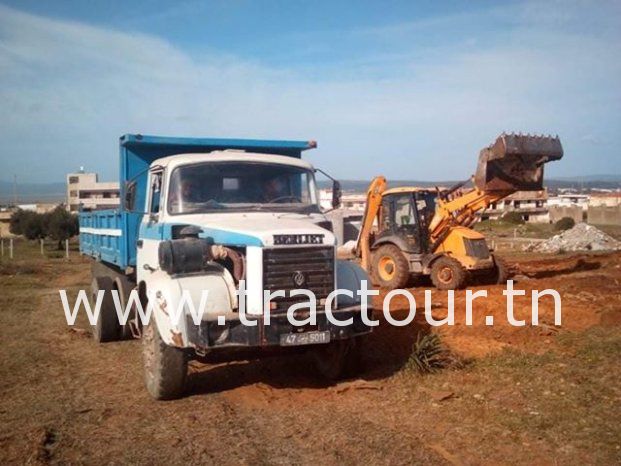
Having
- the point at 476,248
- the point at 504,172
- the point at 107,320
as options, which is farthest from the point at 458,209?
the point at 107,320

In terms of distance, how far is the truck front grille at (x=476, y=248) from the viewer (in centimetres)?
1373

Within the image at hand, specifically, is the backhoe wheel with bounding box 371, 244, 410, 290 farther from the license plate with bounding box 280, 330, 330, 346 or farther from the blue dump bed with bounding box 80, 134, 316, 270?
the license plate with bounding box 280, 330, 330, 346

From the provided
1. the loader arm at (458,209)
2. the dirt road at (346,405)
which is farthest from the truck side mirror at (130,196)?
the loader arm at (458,209)

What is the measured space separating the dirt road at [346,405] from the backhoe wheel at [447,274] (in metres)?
3.37

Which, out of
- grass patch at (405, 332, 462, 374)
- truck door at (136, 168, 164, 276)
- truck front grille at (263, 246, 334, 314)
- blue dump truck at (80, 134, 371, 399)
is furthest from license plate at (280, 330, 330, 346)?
truck door at (136, 168, 164, 276)

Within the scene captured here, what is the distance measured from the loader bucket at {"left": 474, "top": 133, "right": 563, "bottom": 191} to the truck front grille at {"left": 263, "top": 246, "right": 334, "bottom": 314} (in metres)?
7.38

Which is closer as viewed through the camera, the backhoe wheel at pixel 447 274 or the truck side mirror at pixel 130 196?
the truck side mirror at pixel 130 196

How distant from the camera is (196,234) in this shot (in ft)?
22.1

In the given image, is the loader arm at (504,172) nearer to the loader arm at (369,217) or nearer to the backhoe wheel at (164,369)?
the loader arm at (369,217)

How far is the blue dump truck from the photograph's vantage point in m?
6.17

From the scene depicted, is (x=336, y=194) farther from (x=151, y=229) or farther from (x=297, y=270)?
(x=151, y=229)

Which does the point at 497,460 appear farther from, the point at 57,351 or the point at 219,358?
the point at 57,351

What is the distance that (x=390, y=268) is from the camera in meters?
14.7

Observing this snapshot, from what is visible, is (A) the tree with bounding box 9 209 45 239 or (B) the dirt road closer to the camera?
(B) the dirt road
